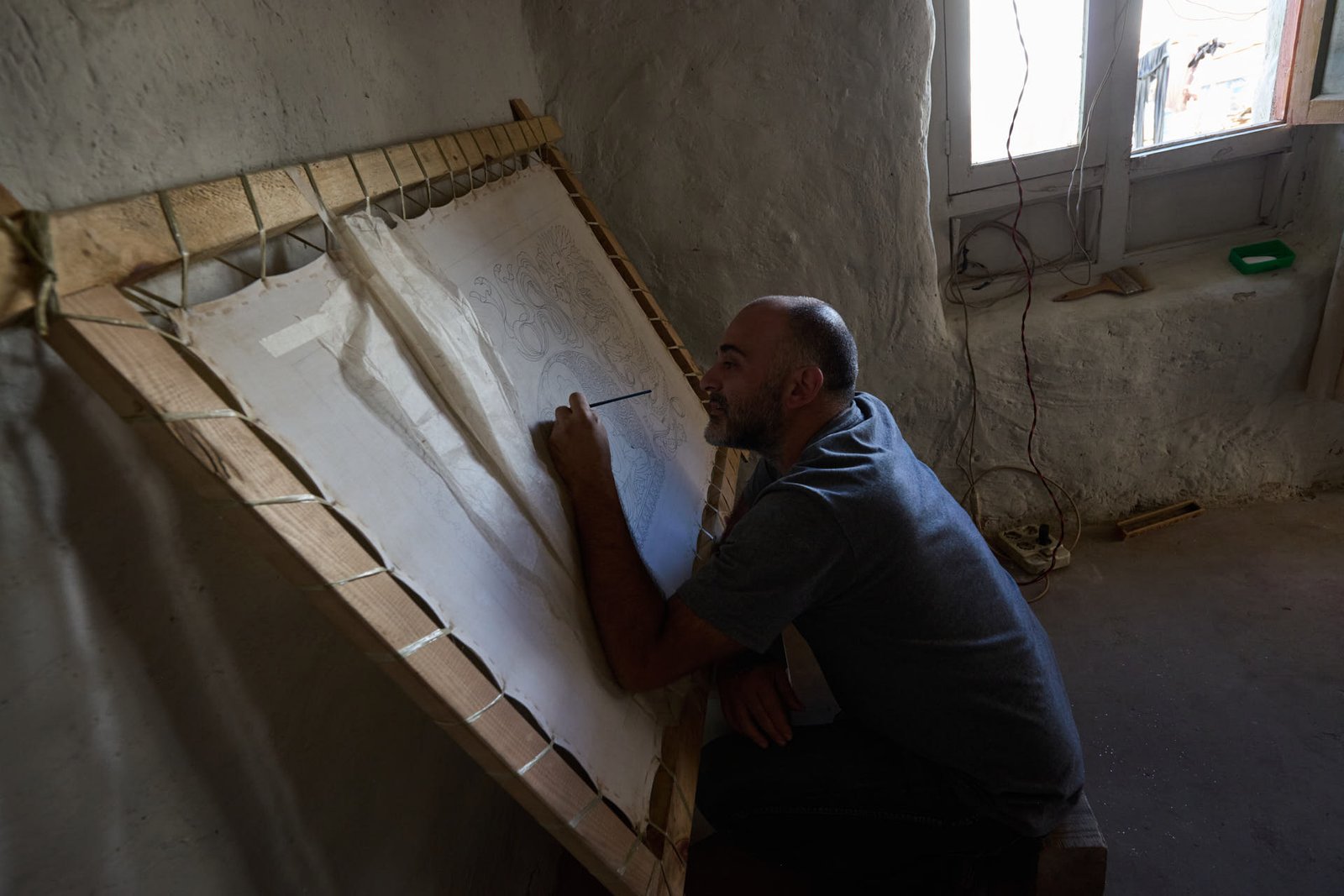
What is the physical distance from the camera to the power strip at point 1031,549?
2316 mm

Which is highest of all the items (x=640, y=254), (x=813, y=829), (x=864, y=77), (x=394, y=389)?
(x=864, y=77)

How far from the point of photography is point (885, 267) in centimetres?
224

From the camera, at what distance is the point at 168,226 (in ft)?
2.26

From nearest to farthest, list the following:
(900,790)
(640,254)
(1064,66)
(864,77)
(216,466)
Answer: (216,466) → (900,790) → (864,77) → (640,254) → (1064,66)

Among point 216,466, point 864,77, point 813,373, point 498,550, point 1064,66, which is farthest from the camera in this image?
point 1064,66

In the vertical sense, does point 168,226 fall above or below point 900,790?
above

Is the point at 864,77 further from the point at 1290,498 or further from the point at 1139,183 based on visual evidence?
the point at 1290,498

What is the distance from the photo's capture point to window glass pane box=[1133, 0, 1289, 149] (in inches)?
93.7

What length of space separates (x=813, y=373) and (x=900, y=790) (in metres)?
0.69

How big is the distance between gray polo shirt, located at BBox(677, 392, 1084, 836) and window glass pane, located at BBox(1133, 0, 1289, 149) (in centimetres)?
195

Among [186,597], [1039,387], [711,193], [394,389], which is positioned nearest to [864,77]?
[711,193]

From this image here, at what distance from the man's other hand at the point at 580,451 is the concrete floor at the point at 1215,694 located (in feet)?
4.21

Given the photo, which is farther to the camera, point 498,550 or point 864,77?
point 864,77

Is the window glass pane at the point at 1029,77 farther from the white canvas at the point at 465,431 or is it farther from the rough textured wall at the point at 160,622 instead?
the rough textured wall at the point at 160,622
